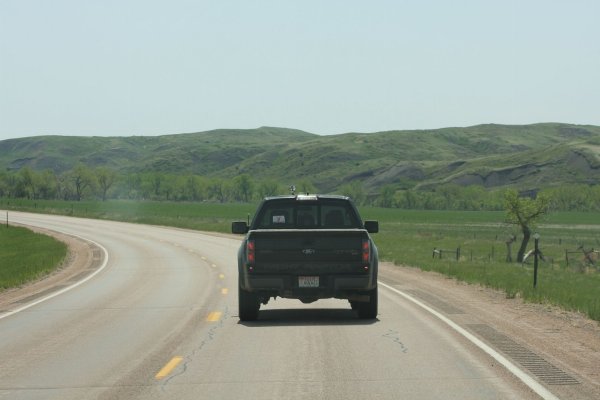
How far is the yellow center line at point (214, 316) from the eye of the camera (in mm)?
15539

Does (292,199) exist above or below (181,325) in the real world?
above

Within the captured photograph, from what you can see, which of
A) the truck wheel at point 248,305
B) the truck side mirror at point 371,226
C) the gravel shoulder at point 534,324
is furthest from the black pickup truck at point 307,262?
the gravel shoulder at point 534,324

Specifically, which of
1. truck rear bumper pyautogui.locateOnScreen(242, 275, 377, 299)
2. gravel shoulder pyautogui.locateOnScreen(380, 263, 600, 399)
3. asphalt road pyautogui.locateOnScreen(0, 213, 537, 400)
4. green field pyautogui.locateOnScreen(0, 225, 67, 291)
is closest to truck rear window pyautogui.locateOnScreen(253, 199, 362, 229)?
truck rear bumper pyautogui.locateOnScreen(242, 275, 377, 299)

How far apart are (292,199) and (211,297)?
5321mm

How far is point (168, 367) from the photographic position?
405 inches

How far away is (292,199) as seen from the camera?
626 inches

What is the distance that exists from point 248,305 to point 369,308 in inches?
84.1

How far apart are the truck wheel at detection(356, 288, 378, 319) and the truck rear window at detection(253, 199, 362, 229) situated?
51.1 inches

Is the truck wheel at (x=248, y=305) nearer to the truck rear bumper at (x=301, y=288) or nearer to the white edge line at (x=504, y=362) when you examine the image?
the truck rear bumper at (x=301, y=288)

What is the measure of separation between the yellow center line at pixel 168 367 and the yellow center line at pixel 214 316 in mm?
4557

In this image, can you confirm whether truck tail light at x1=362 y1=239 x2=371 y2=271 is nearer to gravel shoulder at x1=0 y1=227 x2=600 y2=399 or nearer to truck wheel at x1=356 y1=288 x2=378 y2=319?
truck wheel at x1=356 y1=288 x2=378 y2=319

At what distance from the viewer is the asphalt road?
8883 mm

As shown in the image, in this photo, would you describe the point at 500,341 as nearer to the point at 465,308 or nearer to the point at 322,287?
the point at 322,287

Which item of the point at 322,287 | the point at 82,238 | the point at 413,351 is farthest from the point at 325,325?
the point at 82,238
